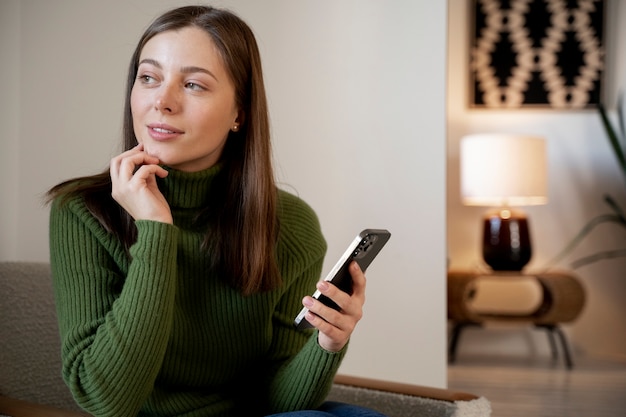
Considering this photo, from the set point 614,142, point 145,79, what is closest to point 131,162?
point 145,79

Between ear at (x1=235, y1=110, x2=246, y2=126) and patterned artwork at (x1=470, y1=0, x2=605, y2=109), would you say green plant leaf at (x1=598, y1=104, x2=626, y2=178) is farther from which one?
ear at (x1=235, y1=110, x2=246, y2=126)

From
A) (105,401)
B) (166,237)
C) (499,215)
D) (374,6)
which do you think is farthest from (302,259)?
(499,215)

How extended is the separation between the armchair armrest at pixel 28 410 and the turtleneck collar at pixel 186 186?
391 mm

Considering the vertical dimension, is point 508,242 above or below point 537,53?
below

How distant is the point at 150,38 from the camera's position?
1338 mm

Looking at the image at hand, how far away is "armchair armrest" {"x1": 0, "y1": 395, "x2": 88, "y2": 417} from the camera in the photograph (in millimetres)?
1119

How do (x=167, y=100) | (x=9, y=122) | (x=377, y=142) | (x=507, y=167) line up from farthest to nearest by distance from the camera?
(x=507, y=167), (x=377, y=142), (x=9, y=122), (x=167, y=100)

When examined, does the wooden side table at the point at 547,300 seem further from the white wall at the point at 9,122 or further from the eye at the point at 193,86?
the eye at the point at 193,86

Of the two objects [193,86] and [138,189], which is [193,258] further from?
[193,86]

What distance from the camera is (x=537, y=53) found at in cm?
485

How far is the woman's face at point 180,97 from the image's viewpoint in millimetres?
1262

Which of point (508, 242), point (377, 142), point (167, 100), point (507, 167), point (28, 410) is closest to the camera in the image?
point (28, 410)

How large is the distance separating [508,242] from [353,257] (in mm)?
3271

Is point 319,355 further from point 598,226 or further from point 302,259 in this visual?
point 598,226
